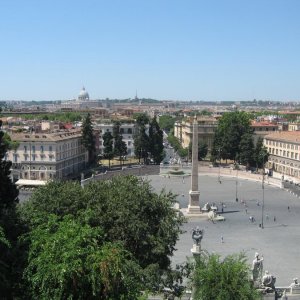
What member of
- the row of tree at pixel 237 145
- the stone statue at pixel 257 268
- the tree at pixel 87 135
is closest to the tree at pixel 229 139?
the row of tree at pixel 237 145

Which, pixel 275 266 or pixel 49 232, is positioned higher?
pixel 49 232

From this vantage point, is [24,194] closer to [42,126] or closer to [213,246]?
[213,246]

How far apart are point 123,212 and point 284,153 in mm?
61204

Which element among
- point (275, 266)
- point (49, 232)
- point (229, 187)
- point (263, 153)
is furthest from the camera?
point (263, 153)

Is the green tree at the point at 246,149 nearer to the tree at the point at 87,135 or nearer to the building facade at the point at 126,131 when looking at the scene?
the tree at the point at 87,135

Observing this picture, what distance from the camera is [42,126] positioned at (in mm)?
92688

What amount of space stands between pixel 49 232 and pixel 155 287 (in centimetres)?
513

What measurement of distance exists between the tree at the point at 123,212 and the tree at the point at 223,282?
10.6 ft

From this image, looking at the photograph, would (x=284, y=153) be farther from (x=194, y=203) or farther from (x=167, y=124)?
(x=167, y=124)

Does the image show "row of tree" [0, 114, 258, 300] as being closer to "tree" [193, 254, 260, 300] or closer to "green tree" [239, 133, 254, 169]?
"tree" [193, 254, 260, 300]

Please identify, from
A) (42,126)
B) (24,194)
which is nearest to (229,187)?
(24,194)

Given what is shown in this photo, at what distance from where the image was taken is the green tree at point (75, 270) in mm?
15992

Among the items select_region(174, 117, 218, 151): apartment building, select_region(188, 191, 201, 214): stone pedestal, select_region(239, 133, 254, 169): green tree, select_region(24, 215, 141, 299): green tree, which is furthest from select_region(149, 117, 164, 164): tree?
select_region(24, 215, 141, 299): green tree

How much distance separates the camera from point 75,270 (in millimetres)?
15773
